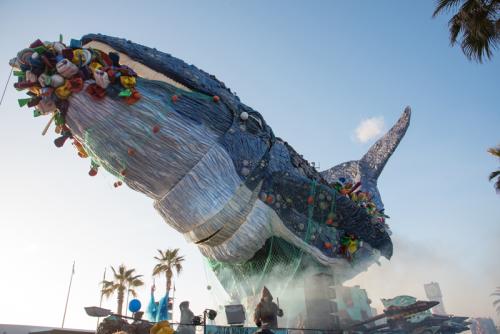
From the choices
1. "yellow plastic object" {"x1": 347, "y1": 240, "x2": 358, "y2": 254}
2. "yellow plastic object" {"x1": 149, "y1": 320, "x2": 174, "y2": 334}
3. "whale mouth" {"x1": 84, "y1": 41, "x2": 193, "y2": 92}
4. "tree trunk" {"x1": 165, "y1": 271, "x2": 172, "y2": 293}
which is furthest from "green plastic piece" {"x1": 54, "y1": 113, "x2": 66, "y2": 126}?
"tree trunk" {"x1": 165, "y1": 271, "x2": 172, "y2": 293}

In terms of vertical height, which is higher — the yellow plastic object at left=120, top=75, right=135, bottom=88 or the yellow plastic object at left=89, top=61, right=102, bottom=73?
the yellow plastic object at left=89, top=61, right=102, bottom=73

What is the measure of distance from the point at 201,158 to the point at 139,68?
2.99 metres

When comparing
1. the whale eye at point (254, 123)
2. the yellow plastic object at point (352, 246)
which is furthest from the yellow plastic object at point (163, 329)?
the yellow plastic object at point (352, 246)

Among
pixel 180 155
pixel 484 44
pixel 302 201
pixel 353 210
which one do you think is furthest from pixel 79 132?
pixel 484 44

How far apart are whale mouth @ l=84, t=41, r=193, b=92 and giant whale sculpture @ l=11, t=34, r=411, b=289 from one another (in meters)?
0.03

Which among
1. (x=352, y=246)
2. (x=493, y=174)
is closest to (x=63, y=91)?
(x=352, y=246)

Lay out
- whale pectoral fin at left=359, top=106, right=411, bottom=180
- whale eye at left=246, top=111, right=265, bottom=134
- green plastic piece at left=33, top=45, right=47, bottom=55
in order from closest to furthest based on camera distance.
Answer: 1. green plastic piece at left=33, top=45, right=47, bottom=55
2. whale eye at left=246, top=111, right=265, bottom=134
3. whale pectoral fin at left=359, top=106, right=411, bottom=180

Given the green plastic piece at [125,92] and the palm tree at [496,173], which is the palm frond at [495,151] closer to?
the palm tree at [496,173]

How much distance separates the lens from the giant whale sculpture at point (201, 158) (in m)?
8.60

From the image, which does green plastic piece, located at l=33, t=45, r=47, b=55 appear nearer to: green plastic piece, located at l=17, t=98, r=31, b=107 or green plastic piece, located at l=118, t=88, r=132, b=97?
green plastic piece, located at l=17, t=98, r=31, b=107

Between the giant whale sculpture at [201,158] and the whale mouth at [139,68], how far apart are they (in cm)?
3

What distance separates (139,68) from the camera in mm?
9742

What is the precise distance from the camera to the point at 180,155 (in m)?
9.18

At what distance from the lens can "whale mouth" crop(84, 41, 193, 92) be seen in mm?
9461
